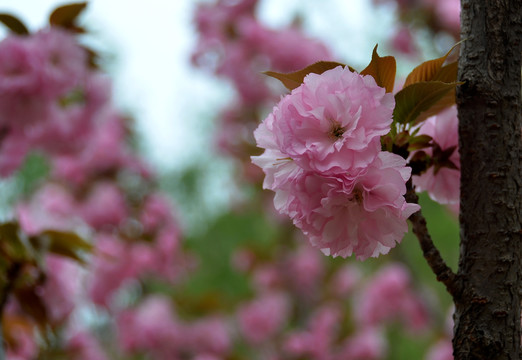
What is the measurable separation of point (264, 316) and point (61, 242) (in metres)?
2.12

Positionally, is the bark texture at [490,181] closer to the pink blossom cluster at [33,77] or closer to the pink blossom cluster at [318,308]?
the pink blossom cluster at [33,77]

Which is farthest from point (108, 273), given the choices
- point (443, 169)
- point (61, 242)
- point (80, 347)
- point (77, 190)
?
point (443, 169)

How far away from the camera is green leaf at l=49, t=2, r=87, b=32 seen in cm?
117

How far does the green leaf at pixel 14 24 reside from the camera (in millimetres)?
1146

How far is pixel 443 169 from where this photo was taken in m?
0.65

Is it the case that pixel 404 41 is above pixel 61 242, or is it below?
above

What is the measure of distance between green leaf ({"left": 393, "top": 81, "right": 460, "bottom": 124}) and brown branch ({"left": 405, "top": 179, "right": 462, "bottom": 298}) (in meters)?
0.07

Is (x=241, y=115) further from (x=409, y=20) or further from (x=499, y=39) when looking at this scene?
(x=499, y=39)

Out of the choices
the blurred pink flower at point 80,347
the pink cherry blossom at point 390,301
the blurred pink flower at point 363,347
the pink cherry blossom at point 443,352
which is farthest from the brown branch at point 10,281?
the pink cherry blossom at point 390,301

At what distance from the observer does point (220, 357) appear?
2.42 m

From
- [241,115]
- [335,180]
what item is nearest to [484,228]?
[335,180]

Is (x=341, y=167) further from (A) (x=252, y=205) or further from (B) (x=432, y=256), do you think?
(A) (x=252, y=205)

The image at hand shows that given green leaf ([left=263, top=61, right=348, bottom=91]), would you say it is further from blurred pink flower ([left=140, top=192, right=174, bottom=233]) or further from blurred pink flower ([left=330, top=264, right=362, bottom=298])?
blurred pink flower ([left=330, top=264, right=362, bottom=298])

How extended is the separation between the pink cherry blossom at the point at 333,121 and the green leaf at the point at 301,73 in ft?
0.10
